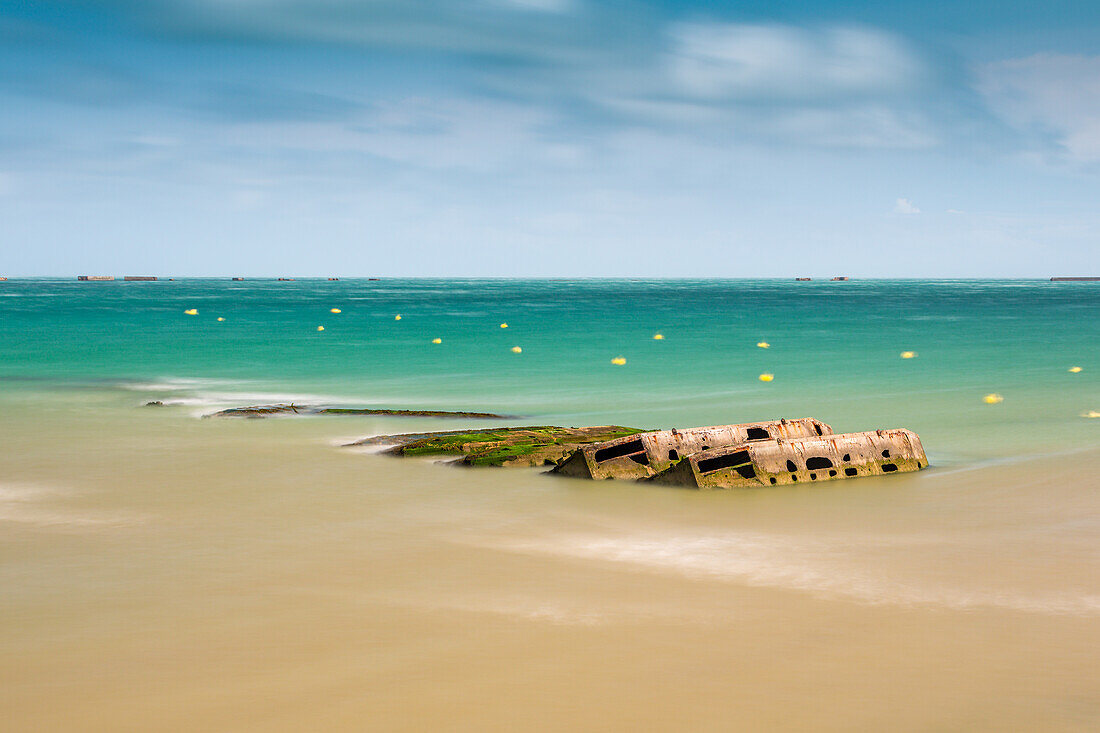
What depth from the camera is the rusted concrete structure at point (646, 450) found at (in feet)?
51.4

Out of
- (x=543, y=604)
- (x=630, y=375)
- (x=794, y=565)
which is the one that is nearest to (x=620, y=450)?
(x=794, y=565)

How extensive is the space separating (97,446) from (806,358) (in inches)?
1257

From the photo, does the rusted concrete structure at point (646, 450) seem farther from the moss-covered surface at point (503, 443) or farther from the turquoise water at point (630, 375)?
the turquoise water at point (630, 375)

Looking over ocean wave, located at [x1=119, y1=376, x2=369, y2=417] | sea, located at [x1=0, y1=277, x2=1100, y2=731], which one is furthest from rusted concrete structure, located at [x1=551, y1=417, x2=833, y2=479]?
ocean wave, located at [x1=119, y1=376, x2=369, y2=417]

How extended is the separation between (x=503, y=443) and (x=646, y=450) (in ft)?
10.5

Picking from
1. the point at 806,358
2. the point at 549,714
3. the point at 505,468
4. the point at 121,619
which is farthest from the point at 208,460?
the point at 806,358

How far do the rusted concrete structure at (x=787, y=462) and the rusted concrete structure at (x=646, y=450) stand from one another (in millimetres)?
474

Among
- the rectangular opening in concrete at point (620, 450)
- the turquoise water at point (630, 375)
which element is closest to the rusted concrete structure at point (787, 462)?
the rectangular opening in concrete at point (620, 450)

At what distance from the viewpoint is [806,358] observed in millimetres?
44094

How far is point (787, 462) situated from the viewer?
15297 mm

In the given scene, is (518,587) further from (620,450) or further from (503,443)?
(503,443)

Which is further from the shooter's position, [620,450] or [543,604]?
[620,450]

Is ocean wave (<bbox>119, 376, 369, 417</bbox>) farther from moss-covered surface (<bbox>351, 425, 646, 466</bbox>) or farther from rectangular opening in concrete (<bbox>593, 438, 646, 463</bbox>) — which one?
rectangular opening in concrete (<bbox>593, 438, 646, 463</bbox>)

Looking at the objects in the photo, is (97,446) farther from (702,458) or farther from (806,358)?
(806,358)
